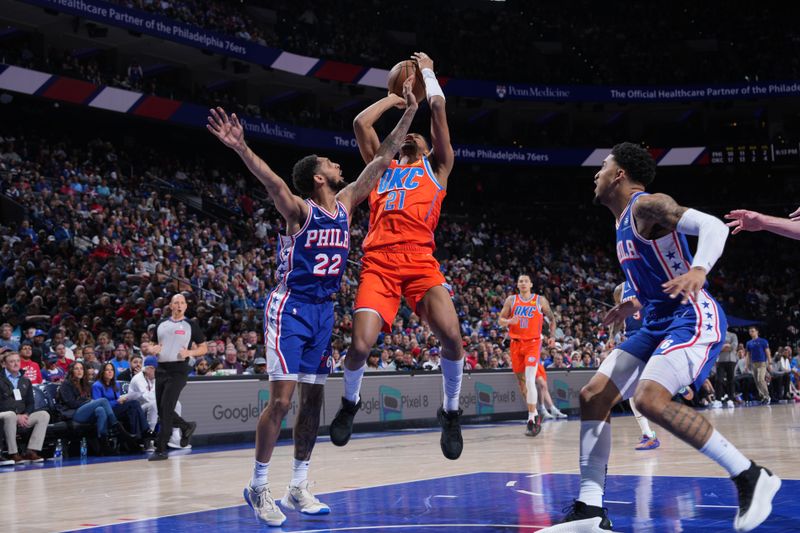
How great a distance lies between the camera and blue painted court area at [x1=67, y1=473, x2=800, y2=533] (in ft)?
17.4

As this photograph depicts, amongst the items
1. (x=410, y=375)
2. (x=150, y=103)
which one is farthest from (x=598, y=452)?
(x=150, y=103)

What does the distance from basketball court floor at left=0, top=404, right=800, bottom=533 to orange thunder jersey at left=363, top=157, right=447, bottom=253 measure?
193 centimetres

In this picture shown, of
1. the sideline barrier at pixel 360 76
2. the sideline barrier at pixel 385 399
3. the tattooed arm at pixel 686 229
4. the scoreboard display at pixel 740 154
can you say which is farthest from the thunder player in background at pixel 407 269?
the scoreboard display at pixel 740 154

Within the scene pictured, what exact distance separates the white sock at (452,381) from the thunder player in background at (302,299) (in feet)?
3.06

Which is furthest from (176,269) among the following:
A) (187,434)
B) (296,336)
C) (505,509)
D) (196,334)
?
(505,509)

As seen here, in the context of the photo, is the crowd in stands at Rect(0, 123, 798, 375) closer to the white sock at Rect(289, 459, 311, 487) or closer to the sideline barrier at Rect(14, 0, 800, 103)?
the sideline barrier at Rect(14, 0, 800, 103)

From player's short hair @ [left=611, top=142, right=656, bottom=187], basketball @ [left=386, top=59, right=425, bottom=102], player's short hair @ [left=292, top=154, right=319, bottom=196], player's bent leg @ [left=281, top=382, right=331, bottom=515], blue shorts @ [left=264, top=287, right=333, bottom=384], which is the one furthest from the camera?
basketball @ [left=386, top=59, right=425, bottom=102]

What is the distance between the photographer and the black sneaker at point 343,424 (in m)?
6.20

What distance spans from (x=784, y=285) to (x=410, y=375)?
71.5 feet

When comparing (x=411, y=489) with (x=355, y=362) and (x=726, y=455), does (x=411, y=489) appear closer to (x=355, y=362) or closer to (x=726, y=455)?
(x=355, y=362)

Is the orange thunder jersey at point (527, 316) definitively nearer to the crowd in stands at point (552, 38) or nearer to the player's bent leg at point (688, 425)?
the player's bent leg at point (688, 425)

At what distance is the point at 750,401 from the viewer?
23.3 m

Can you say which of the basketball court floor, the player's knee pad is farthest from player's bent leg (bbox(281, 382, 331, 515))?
the player's knee pad

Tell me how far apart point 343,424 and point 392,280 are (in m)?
1.10
